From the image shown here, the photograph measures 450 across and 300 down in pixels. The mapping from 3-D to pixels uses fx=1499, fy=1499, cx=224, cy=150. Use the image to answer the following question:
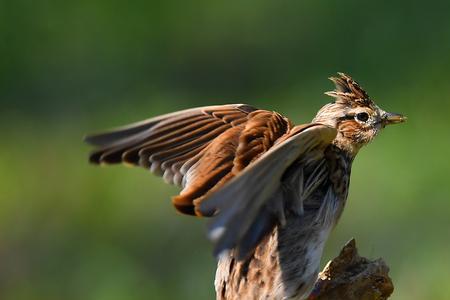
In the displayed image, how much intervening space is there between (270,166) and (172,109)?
186 inches

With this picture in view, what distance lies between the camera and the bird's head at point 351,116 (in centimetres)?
686

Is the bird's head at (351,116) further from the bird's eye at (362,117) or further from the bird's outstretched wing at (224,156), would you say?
the bird's outstretched wing at (224,156)

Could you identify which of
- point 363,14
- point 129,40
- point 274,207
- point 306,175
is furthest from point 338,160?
point 129,40

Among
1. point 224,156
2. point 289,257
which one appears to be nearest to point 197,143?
point 224,156

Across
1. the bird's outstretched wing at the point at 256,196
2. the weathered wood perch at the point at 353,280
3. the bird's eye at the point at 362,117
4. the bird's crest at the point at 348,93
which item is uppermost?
the bird's crest at the point at 348,93

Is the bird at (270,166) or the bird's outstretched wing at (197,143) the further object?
the bird's outstretched wing at (197,143)

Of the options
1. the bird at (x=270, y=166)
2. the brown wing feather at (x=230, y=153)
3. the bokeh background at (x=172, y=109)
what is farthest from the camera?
the bokeh background at (x=172, y=109)

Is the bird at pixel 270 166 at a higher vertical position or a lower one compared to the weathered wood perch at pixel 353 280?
higher


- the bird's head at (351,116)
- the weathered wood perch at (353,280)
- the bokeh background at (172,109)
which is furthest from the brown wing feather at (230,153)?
the bokeh background at (172,109)

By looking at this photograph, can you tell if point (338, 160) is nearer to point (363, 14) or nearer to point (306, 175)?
point (306, 175)

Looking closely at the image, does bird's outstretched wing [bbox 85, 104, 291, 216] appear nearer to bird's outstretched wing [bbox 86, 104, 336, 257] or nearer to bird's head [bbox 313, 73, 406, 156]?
bird's outstretched wing [bbox 86, 104, 336, 257]

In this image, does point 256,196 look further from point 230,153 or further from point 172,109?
point 172,109

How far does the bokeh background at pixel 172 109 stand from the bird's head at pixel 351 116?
1.96 meters

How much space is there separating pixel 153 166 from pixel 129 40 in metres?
5.29
